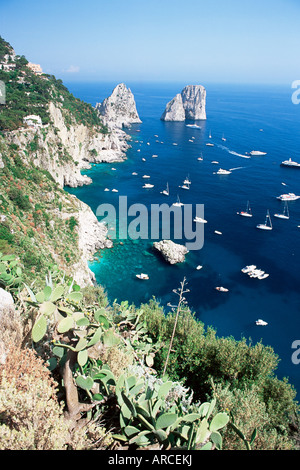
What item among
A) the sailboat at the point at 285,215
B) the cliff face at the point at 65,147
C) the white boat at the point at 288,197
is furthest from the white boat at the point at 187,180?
the sailboat at the point at 285,215

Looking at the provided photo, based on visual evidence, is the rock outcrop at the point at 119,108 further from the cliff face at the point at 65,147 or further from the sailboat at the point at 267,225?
the sailboat at the point at 267,225

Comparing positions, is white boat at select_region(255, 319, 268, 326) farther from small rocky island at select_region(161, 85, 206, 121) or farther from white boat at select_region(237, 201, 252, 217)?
small rocky island at select_region(161, 85, 206, 121)

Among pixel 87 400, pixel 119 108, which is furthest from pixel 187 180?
pixel 119 108

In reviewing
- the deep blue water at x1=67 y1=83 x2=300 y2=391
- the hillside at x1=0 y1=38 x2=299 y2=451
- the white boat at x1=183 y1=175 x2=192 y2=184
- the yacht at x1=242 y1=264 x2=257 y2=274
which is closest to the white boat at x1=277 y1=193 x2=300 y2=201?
the deep blue water at x1=67 y1=83 x2=300 y2=391
